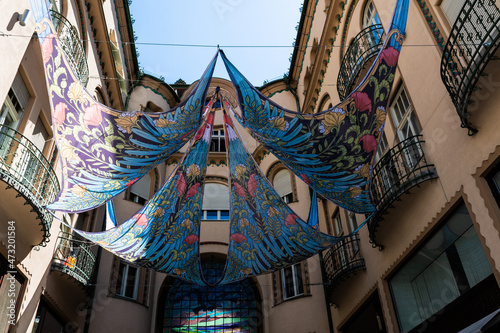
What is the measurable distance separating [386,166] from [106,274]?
7941 millimetres

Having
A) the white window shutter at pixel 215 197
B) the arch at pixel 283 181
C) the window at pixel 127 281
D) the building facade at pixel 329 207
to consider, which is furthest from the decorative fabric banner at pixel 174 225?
the white window shutter at pixel 215 197

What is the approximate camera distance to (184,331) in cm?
1248

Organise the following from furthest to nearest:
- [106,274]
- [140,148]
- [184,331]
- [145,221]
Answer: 1. [184,331]
2. [106,274]
3. [145,221]
4. [140,148]

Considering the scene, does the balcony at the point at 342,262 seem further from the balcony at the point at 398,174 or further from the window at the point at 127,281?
the window at the point at 127,281

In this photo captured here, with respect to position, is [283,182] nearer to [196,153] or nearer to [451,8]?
[196,153]

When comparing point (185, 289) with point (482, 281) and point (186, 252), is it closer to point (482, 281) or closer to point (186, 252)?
point (186, 252)

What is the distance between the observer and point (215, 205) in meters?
14.5

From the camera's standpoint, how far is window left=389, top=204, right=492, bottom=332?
18.9ft

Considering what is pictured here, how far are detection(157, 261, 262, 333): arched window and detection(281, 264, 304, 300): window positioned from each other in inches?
50.8

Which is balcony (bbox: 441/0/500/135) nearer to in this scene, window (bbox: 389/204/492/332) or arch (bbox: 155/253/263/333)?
window (bbox: 389/204/492/332)

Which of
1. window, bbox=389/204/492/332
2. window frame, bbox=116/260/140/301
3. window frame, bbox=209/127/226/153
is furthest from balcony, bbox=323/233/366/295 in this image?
window frame, bbox=209/127/226/153

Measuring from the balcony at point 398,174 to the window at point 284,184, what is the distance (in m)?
5.60

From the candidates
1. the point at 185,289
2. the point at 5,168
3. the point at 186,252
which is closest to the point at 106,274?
the point at 185,289

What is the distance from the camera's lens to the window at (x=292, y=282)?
11957mm
